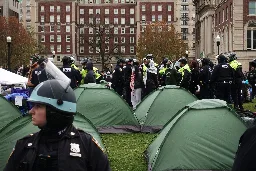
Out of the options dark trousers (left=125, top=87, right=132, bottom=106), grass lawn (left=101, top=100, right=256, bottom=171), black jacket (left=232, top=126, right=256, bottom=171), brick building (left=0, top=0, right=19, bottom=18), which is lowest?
grass lawn (left=101, top=100, right=256, bottom=171)

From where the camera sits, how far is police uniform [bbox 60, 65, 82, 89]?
611 inches

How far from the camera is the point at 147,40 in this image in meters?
87.4

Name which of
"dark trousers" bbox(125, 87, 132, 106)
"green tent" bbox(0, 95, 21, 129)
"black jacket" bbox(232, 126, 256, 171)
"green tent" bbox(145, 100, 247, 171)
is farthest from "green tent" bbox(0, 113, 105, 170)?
"dark trousers" bbox(125, 87, 132, 106)

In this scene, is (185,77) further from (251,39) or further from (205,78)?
(251,39)

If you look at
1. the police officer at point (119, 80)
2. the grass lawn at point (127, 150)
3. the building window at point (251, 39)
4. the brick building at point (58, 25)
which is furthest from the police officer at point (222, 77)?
the brick building at point (58, 25)

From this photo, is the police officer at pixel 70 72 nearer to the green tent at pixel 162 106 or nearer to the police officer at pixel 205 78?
the green tent at pixel 162 106

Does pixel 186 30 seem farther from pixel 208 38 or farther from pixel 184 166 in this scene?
pixel 184 166

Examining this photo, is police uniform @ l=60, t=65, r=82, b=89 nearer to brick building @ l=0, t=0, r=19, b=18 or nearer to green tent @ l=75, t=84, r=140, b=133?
green tent @ l=75, t=84, r=140, b=133

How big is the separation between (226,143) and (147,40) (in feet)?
260

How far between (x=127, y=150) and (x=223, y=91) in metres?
5.58

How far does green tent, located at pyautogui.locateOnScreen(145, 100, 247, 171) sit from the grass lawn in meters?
0.69

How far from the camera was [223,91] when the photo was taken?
16.0 metres

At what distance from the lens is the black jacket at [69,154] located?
3.66m

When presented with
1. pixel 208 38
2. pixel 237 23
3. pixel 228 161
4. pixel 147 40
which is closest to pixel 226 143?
pixel 228 161
